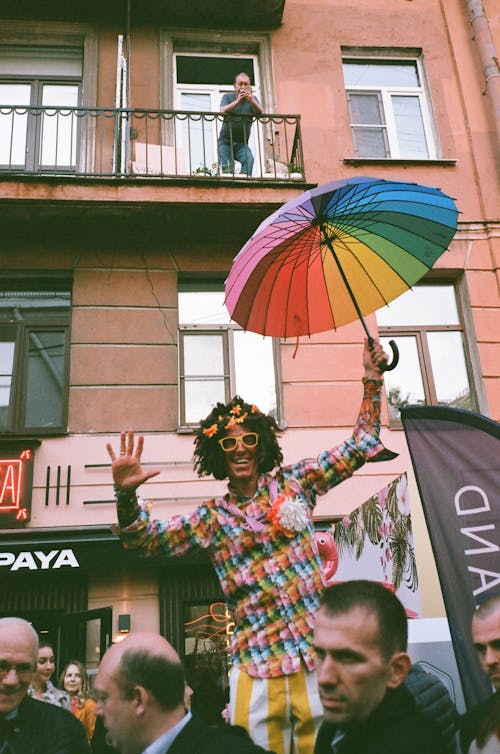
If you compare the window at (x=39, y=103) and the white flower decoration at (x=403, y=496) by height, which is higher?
the window at (x=39, y=103)

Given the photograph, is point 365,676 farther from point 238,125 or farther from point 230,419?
point 238,125

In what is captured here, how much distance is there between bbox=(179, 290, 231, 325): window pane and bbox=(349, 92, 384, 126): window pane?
3529 mm

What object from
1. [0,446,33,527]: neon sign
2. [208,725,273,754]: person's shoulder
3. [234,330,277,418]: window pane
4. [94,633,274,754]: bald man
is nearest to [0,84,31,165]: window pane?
[234,330,277,418]: window pane

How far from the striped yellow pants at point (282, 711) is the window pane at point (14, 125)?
27.3 ft

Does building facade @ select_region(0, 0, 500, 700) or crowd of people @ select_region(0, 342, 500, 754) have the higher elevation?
building facade @ select_region(0, 0, 500, 700)

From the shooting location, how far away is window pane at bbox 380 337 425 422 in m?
8.74

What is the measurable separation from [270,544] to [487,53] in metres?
9.57

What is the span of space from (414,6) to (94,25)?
4.85m

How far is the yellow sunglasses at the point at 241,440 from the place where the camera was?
3105 millimetres

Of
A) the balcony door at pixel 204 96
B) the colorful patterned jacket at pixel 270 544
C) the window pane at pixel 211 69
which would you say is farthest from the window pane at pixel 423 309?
the colorful patterned jacket at pixel 270 544

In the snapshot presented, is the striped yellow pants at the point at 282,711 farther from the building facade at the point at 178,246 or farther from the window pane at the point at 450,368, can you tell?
the window pane at the point at 450,368

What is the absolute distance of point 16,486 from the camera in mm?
7539

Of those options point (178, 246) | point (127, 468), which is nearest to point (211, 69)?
point (178, 246)

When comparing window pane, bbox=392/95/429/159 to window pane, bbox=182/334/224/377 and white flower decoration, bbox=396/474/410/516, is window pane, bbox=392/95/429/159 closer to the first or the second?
window pane, bbox=182/334/224/377
